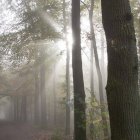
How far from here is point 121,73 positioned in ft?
14.9

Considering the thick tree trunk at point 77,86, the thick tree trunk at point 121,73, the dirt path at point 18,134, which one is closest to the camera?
the thick tree trunk at point 121,73

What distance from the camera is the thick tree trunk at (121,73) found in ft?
14.4

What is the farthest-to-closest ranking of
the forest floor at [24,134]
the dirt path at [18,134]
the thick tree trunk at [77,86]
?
the dirt path at [18,134]
the forest floor at [24,134]
the thick tree trunk at [77,86]

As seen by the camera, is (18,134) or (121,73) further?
(18,134)

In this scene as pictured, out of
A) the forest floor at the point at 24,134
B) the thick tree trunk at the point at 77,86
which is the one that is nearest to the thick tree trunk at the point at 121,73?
the thick tree trunk at the point at 77,86

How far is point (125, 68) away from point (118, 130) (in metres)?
0.90

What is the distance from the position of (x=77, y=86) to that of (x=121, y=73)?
6.63m

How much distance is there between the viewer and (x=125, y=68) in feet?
14.9

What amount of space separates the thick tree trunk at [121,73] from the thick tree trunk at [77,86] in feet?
20.0

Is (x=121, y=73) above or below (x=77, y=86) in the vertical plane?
below

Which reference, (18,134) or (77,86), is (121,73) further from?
(18,134)

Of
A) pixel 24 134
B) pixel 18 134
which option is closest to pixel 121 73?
pixel 24 134

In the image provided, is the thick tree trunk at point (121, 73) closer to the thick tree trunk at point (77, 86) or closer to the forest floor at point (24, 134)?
the thick tree trunk at point (77, 86)

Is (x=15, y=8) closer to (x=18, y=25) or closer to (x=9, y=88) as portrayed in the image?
(x=18, y=25)
